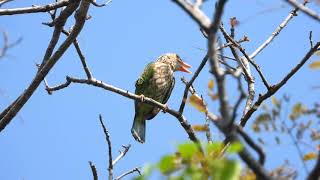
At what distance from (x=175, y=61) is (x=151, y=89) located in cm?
154

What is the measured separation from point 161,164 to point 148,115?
6.56 meters

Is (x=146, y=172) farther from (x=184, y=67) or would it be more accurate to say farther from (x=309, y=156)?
(x=184, y=67)

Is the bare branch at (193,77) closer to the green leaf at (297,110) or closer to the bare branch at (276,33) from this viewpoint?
the bare branch at (276,33)

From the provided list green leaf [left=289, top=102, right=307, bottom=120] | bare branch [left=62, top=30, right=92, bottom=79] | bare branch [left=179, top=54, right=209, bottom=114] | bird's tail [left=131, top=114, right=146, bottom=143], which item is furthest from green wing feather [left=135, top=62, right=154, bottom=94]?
green leaf [left=289, top=102, right=307, bottom=120]

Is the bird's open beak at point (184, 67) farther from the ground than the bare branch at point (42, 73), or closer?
farther from the ground

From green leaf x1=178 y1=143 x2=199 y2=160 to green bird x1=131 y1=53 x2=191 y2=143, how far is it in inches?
238

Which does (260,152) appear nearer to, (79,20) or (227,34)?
(79,20)

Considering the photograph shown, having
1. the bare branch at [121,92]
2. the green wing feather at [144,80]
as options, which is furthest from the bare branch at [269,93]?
the green wing feather at [144,80]

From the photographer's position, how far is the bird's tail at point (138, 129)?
7809mm

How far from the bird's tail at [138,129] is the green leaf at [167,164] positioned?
6.10 m

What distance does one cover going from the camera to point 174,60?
966cm

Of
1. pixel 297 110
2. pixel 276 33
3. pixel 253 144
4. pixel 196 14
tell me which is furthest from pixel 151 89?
pixel 253 144

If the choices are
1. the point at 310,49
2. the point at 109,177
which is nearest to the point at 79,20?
the point at 109,177

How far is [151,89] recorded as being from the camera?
325 inches
